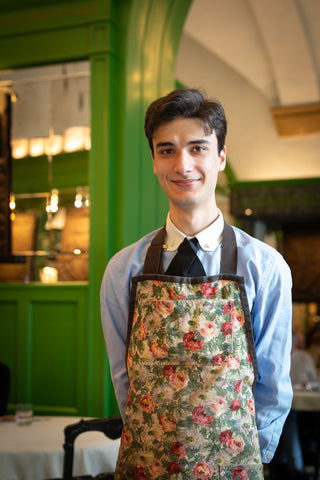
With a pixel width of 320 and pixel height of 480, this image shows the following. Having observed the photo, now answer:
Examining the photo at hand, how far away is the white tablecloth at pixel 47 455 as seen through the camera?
263 centimetres

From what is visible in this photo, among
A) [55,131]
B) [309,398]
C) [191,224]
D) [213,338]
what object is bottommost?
[309,398]

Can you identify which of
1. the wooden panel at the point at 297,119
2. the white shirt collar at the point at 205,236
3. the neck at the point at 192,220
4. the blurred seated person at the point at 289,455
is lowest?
the blurred seated person at the point at 289,455

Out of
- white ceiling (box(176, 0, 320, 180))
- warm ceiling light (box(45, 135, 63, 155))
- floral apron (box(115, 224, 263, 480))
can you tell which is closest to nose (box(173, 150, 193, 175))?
floral apron (box(115, 224, 263, 480))

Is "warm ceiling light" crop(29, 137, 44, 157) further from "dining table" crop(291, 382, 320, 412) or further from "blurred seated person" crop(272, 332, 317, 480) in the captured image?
"blurred seated person" crop(272, 332, 317, 480)

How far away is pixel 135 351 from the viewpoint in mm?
1730

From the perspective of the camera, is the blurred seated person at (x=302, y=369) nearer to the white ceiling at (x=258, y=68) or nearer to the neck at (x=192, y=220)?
the white ceiling at (x=258, y=68)

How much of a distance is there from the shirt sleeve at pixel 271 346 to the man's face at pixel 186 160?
29 cm

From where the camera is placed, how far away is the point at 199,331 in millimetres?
1649

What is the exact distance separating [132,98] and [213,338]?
2.40 metres

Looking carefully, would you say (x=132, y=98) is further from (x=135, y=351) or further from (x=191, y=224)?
(x=135, y=351)

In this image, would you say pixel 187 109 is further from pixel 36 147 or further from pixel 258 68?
pixel 258 68

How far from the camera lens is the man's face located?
1.72 m

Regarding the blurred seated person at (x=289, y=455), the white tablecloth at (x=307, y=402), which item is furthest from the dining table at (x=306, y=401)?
the blurred seated person at (x=289, y=455)

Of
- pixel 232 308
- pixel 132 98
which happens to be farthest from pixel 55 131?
pixel 232 308
